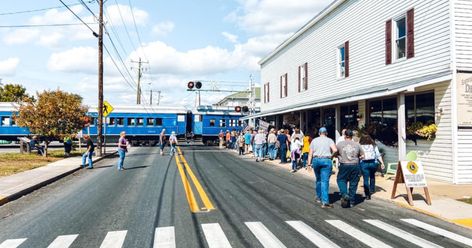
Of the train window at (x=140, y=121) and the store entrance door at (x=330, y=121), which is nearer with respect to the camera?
the store entrance door at (x=330, y=121)

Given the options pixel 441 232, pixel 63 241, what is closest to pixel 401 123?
pixel 441 232

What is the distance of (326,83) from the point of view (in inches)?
847

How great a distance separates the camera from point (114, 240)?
19.5ft

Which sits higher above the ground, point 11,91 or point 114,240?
point 11,91

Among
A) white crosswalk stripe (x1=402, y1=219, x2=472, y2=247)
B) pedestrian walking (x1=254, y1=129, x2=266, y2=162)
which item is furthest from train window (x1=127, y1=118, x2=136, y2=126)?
white crosswalk stripe (x1=402, y1=219, x2=472, y2=247)

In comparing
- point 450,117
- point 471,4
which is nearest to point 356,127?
point 450,117

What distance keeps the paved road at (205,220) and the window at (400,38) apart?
765 cm

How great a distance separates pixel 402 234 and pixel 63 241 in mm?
5734

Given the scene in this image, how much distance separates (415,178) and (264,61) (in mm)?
27926

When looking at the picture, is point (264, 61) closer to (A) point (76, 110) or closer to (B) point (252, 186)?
(A) point (76, 110)

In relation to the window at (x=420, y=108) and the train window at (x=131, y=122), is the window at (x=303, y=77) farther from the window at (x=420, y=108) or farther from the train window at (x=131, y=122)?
the train window at (x=131, y=122)

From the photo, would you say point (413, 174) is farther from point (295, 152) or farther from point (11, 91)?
point (11, 91)

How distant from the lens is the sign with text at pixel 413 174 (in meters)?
9.07

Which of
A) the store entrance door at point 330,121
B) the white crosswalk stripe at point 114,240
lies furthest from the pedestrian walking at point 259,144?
the white crosswalk stripe at point 114,240
